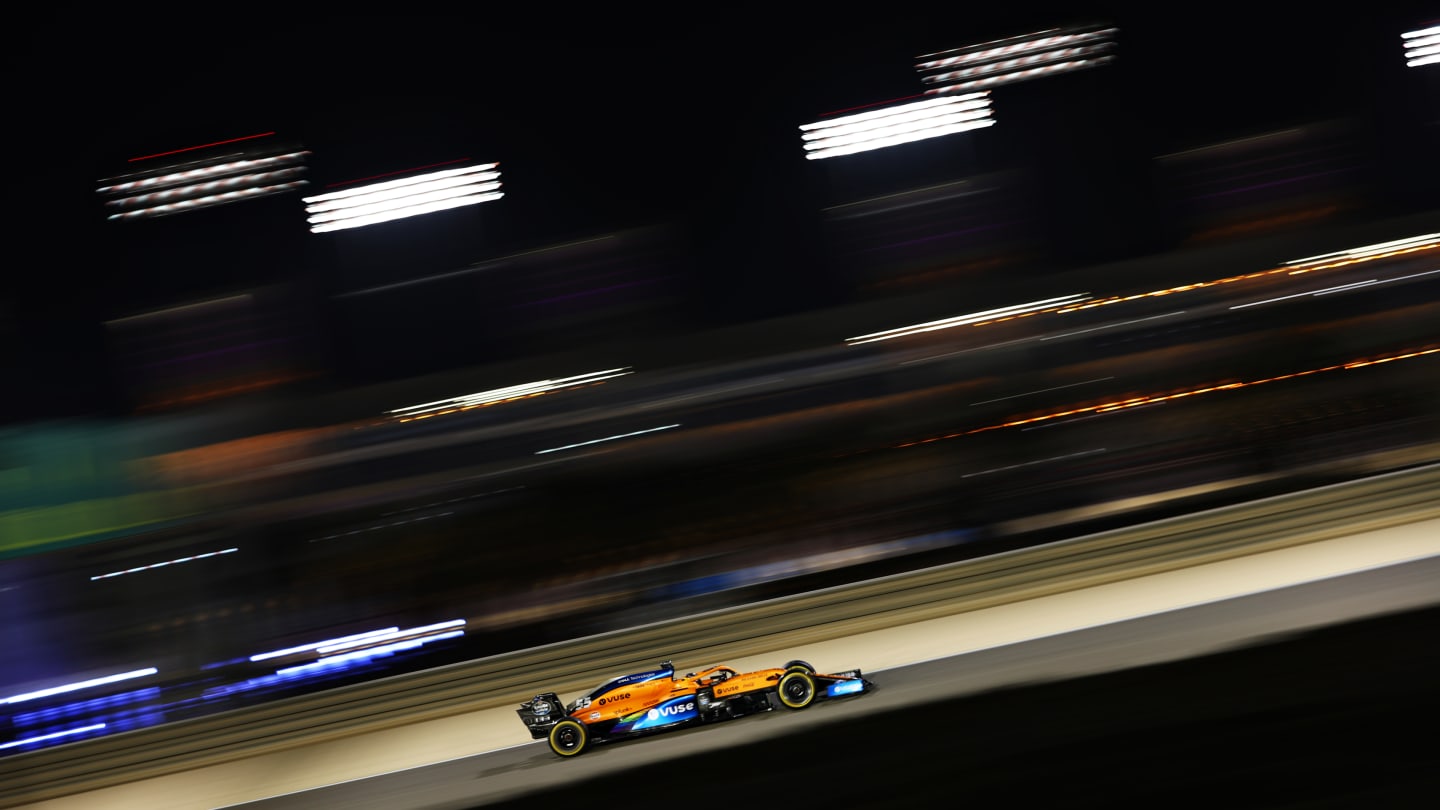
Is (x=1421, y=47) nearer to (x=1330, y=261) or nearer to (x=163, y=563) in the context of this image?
(x=1330, y=261)

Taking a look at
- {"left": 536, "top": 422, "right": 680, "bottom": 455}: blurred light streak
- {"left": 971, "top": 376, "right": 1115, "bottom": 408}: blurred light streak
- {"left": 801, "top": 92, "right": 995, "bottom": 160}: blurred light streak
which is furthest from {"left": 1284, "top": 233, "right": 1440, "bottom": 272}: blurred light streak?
{"left": 536, "top": 422, "right": 680, "bottom": 455}: blurred light streak

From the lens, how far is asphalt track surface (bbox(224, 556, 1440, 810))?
10.6 feet

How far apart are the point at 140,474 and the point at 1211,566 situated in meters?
11.9

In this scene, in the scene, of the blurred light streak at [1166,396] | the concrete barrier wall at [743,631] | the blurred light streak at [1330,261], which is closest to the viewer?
the concrete barrier wall at [743,631]

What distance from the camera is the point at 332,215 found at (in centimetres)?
1433

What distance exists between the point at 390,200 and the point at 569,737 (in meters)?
→ 10.7

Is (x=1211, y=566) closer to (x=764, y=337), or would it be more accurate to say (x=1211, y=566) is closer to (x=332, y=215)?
(x=764, y=337)

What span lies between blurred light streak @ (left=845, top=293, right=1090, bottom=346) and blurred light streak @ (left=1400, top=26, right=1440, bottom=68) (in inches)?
283

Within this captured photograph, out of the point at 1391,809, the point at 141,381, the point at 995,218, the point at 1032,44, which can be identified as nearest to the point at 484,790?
the point at 1391,809

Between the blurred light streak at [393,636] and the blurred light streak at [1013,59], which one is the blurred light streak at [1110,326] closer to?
the blurred light streak at [1013,59]

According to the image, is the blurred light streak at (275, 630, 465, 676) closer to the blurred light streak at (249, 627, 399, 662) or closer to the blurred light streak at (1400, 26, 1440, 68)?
the blurred light streak at (249, 627, 399, 662)

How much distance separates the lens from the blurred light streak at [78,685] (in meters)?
9.04

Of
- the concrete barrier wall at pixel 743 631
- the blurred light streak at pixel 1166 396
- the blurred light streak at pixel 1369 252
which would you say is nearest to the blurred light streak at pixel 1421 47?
the blurred light streak at pixel 1369 252

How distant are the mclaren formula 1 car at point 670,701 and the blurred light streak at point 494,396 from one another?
8.34m
